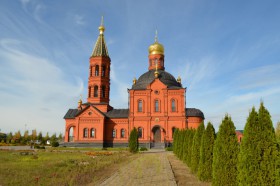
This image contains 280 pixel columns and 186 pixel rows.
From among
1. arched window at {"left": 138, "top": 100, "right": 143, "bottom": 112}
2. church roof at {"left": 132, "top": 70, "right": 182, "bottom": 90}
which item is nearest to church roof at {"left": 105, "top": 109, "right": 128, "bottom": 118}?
arched window at {"left": 138, "top": 100, "right": 143, "bottom": 112}

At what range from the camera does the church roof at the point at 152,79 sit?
38.7 m

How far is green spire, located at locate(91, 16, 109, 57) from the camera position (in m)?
40.4

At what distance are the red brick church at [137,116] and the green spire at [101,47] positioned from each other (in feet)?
3.18

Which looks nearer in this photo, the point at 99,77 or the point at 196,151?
the point at 196,151

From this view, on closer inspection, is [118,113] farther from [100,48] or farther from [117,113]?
[100,48]

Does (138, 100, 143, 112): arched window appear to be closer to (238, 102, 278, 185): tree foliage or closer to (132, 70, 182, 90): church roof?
(132, 70, 182, 90): church roof

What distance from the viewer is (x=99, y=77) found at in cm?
3931

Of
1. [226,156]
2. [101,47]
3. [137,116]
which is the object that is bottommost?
[226,156]

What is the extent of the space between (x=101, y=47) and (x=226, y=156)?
35.1m

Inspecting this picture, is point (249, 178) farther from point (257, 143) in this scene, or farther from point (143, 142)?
point (143, 142)

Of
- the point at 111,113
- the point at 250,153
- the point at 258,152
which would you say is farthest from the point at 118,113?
the point at 258,152

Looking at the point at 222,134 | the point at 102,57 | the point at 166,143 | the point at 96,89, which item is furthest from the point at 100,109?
the point at 222,134

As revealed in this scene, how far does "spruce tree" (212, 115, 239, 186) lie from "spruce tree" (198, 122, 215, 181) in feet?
4.98

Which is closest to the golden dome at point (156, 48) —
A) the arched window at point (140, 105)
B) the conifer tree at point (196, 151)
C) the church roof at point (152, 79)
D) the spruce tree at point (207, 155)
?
the church roof at point (152, 79)
